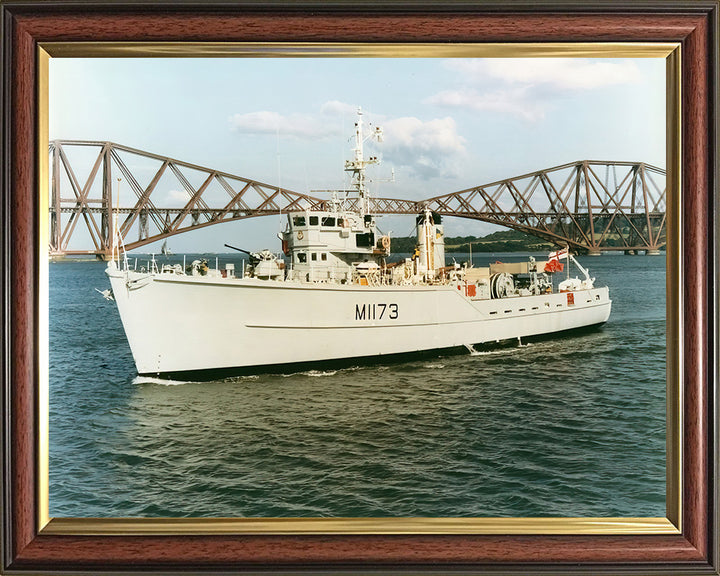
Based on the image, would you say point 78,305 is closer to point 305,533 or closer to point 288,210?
point 288,210

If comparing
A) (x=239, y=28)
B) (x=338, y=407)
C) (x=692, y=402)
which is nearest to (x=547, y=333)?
(x=692, y=402)

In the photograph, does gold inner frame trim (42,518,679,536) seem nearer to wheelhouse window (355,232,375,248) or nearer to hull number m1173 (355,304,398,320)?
hull number m1173 (355,304,398,320)

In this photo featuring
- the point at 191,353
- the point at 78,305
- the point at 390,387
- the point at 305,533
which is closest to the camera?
the point at 305,533

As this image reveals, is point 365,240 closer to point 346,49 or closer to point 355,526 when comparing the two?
point 346,49

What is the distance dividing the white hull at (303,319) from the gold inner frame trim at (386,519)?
0.74 m

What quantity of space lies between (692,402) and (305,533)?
1875 millimetres

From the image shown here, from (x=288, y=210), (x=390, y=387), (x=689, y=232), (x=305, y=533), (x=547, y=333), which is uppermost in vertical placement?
(x=288, y=210)

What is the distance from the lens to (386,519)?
249cm

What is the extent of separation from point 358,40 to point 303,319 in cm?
316

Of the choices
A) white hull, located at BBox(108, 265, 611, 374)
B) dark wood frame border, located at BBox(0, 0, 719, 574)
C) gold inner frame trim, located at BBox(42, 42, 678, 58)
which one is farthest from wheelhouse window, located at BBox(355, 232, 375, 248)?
dark wood frame border, located at BBox(0, 0, 719, 574)

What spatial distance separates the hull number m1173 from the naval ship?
15mm

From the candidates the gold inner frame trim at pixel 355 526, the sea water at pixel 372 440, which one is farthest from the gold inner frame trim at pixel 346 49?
the gold inner frame trim at pixel 355 526

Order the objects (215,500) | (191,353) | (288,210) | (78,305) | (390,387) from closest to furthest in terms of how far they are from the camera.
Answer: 1. (215,500)
2. (78,305)
3. (288,210)
4. (390,387)
5. (191,353)

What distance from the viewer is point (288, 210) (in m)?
3.36
